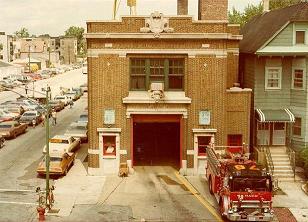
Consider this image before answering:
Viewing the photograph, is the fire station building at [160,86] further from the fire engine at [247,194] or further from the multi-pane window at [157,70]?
the fire engine at [247,194]

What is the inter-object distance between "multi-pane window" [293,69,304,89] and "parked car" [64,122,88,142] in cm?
2028

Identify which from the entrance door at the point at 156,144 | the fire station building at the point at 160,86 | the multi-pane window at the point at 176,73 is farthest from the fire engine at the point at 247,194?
the entrance door at the point at 156,144

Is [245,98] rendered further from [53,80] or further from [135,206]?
[53,80]

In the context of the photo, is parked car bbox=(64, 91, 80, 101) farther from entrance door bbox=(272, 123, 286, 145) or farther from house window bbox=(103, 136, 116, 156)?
entrance door bbox=(272, 123, 286, 145)

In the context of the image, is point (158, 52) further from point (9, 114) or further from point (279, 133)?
point (9, 114)

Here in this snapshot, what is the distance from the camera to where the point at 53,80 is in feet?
398

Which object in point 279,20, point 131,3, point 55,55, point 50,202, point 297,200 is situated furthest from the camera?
point 55,55

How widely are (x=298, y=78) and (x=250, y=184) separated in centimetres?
1454

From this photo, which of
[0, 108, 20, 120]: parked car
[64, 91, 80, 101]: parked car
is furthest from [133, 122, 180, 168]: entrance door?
[64, 91, 80, 101]: parked car

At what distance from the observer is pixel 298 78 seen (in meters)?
36.4

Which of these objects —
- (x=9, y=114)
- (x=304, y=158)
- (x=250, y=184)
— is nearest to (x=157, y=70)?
(x=304, y=158)

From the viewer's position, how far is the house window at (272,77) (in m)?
36.9

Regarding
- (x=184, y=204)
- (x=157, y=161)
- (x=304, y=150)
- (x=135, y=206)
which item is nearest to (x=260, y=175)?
(x=184, y=204)

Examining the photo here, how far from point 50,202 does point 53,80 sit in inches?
3810
